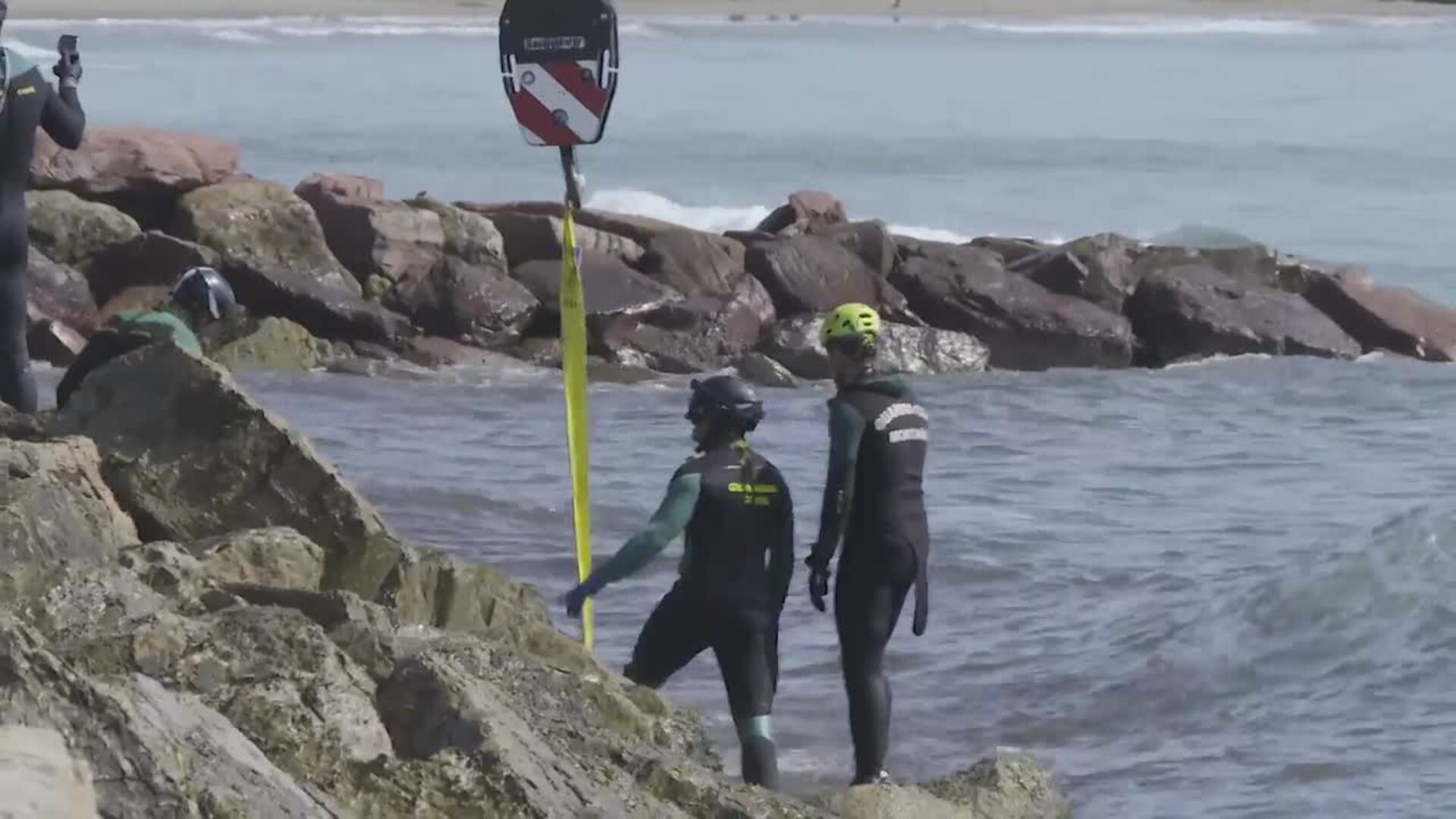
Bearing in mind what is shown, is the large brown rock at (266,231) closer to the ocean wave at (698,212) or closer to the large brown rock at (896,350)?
the large brown rock at (896,350)

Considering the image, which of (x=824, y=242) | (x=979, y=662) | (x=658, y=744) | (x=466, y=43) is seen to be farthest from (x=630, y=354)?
(x=466, y=43)

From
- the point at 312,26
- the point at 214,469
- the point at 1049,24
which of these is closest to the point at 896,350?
the point at 214,469

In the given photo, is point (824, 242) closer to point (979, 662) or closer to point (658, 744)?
point (979, 662)

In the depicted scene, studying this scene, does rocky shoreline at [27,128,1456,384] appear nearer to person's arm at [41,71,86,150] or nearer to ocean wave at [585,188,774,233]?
ocean wave at [585,188,774,233]

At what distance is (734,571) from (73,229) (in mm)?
14098

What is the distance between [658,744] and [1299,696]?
Result: 15.3 feet

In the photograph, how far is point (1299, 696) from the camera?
1173 centimetres

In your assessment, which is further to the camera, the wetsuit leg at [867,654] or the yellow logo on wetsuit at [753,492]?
the wetsuit leg at [867,654]

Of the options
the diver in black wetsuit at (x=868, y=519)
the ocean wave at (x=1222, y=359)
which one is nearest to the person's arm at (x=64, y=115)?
the diver in black wetsuit at (x=868, y=519)

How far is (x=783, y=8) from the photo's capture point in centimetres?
8256

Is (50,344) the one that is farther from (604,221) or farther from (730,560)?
(730,560)

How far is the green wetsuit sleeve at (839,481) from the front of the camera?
28.6 feet

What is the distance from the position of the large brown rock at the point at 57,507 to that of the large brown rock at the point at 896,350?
12.7 m

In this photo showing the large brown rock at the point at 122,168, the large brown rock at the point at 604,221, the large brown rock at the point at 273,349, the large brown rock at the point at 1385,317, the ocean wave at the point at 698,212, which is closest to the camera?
the large brown rock at the point at 273,349
